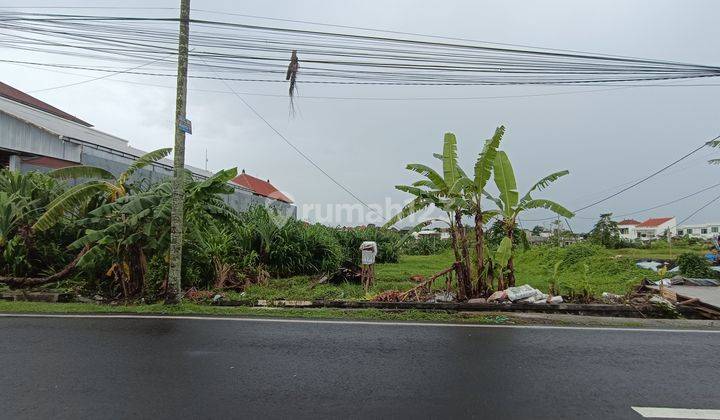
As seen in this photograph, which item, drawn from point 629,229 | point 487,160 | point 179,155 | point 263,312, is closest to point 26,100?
point 179,155

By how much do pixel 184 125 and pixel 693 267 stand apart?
46.9ft

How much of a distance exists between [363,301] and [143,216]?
4.95 m

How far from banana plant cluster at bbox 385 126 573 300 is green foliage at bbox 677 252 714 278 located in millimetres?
6375

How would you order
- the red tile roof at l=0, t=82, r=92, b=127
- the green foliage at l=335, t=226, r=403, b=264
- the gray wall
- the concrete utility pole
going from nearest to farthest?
1. the concrete utility pole
2. the gray wall
3. the green foliage at l=335, t=226, r=403, b=264
4. the red tile roof at l=0, t=82, r=92, b=127

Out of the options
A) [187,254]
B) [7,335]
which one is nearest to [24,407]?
[7,335]

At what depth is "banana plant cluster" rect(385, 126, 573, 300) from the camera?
8.98 meters

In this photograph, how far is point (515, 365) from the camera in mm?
4730

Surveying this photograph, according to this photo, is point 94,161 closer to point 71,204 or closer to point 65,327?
point 71,204

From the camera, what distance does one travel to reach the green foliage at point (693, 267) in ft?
40.3

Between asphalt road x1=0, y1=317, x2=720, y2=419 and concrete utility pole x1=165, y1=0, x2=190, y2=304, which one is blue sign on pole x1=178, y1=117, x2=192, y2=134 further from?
asphalt road x1=0, y1=317, x2=720, y2=419

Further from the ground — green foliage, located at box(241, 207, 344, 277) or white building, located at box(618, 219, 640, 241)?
white building, located at box(618, 219, 640, 241)

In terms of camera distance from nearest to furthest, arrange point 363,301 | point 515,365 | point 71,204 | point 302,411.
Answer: point 302,411
point 515,365
point 363,301
point 71,204

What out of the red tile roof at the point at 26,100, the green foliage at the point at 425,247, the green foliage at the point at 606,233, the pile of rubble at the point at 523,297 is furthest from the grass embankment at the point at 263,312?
the green foliage at the point at 606,233

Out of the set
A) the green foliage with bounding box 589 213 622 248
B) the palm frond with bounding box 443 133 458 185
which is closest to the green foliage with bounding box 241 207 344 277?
the palm frond with bounding box 443 133 458 185
